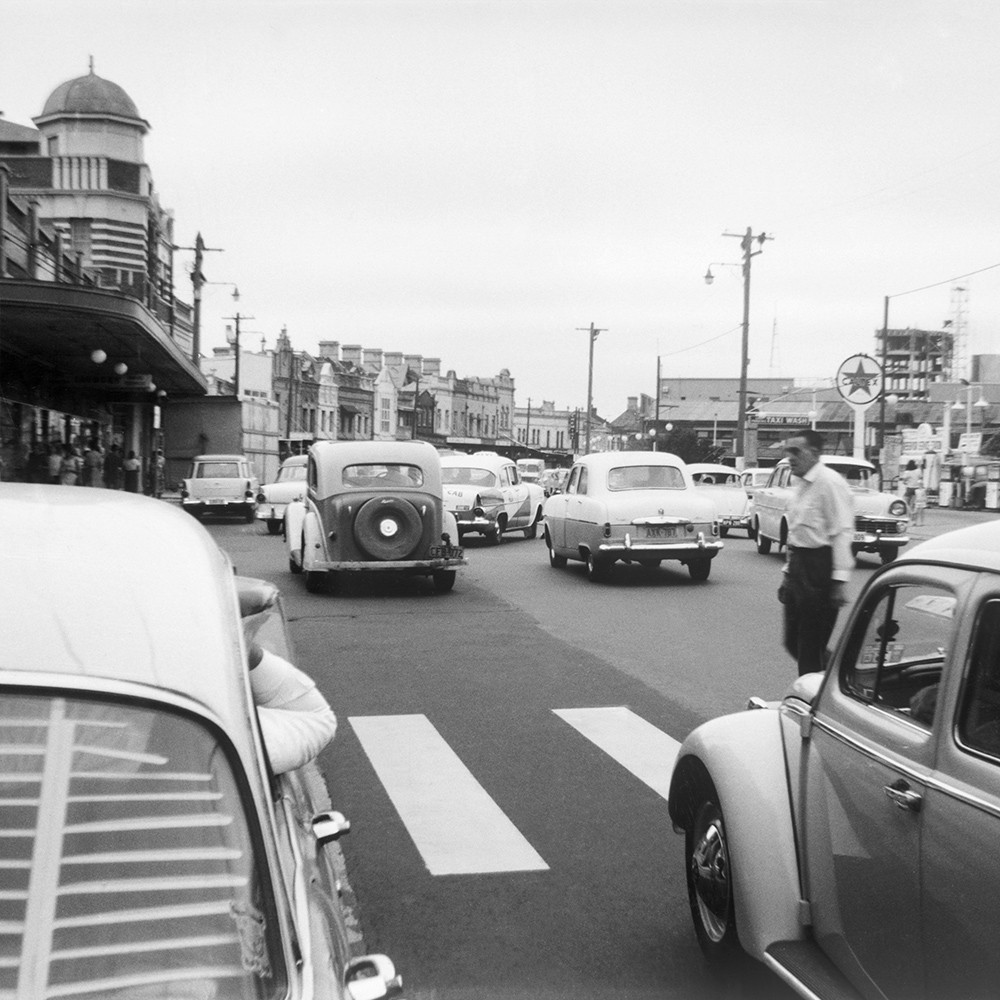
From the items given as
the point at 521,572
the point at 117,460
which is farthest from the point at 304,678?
the point at 117,460

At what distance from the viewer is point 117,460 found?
3544cm

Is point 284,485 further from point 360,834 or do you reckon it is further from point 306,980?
point 306,980

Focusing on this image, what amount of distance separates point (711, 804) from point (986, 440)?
7877 centimetres

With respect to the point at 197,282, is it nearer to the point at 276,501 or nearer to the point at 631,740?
the point at 276,501

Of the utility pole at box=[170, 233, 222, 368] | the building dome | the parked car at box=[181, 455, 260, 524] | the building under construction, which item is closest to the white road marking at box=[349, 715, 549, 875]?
the parked car at box=[181, 455, 260, 524]

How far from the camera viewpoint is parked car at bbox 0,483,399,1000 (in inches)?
73.4

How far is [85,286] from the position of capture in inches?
901

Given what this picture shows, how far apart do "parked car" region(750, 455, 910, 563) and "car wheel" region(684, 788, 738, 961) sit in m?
14.5

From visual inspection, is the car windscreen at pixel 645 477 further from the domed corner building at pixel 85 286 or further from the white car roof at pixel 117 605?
the white car roof at pixel 117 605

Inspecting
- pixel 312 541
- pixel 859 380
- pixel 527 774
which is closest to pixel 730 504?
pixel 859 380

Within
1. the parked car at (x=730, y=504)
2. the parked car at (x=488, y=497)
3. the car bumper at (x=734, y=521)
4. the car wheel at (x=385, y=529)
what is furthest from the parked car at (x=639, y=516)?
the car bumper at (x=734, y=521)

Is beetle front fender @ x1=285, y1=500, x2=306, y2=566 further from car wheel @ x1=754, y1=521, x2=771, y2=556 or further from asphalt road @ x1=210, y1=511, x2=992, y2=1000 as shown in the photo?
car wheel @ x1=754, y1=521, x2=771, y2=556

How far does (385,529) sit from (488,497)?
8.98 meters

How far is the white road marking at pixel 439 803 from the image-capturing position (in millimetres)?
5109
